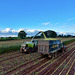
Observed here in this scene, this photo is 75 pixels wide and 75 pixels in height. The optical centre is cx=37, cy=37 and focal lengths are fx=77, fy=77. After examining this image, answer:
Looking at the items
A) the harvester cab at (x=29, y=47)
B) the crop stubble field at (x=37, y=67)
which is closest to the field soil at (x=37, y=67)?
the crop stubble field at (x=37, y=67)

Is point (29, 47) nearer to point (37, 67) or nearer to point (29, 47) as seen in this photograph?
point (29, 47)

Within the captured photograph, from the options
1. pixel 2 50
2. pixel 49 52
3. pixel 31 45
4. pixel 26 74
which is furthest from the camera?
pixel 31 45

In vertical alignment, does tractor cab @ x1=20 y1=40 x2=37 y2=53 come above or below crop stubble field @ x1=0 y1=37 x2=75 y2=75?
above

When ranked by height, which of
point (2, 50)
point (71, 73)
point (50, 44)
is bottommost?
point (71, 73)

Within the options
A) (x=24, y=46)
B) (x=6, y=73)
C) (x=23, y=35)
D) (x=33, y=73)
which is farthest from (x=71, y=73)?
(x=23, y=35)

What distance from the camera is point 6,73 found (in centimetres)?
631

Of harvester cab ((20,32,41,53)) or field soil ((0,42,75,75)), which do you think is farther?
harvester cab ((20,32,41,53))

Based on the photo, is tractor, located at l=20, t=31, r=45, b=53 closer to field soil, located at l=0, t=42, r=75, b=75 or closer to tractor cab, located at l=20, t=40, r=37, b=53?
tractor cab, located at l=20, t=40, r=37, b=53

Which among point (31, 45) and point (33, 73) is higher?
point (31, 45)

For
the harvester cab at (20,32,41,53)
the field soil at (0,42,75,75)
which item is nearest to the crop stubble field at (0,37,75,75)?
the field soil at (0,42,75,75)

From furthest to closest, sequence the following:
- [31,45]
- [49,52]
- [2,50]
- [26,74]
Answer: [31,45], [2,50], [49,52], [26,74]

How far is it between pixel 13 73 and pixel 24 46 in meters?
7.50

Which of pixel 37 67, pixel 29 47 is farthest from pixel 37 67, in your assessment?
pixel 29 47

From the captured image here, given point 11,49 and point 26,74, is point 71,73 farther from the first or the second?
point 11,49
